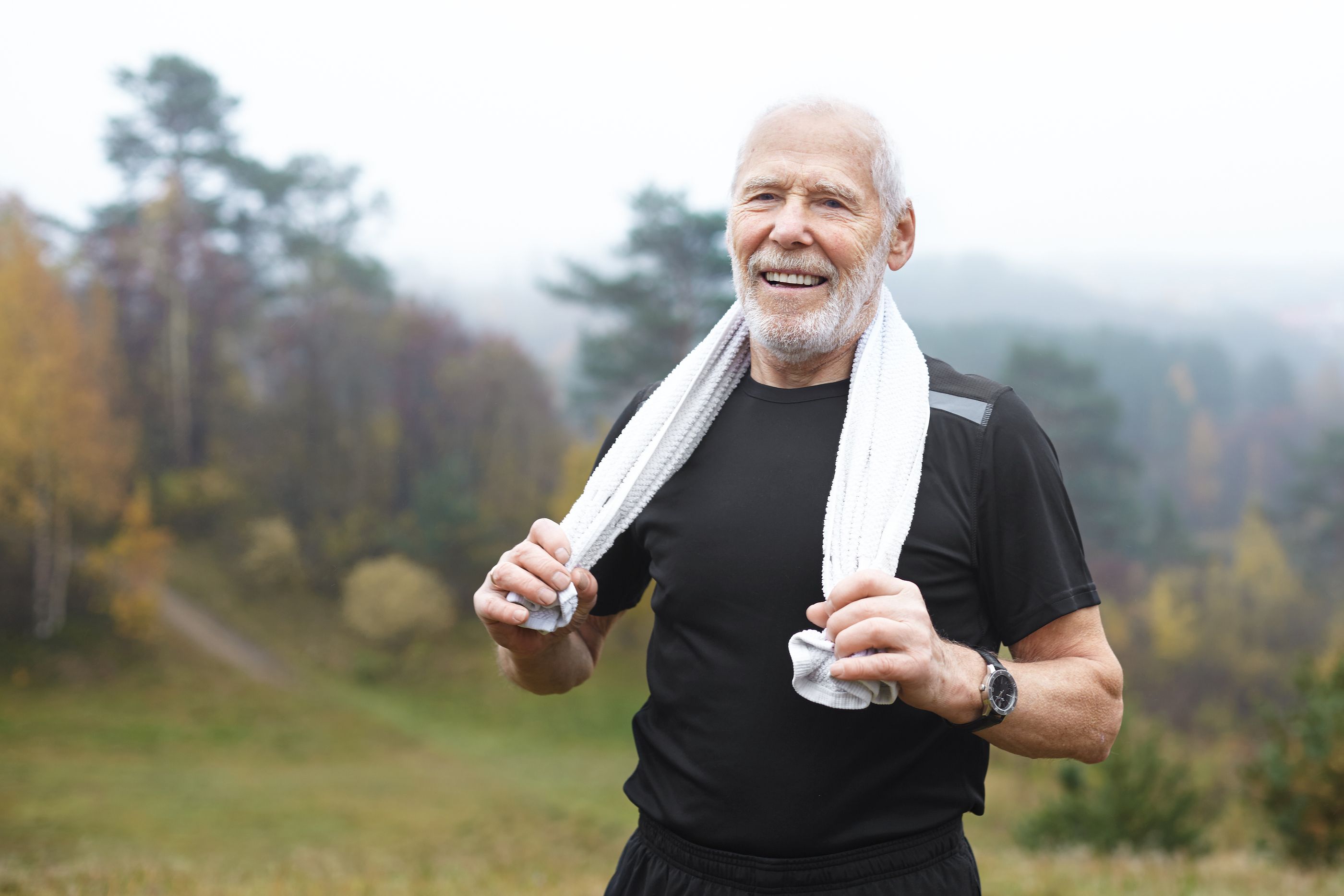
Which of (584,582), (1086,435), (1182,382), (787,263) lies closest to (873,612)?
(584,582)

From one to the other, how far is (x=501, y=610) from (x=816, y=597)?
25.3 inches

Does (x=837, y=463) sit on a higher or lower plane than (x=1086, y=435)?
lower

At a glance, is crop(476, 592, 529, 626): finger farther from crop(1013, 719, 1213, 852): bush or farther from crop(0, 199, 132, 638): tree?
crop(0, 199, 132, 638): tree

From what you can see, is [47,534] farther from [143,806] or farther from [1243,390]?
[1243,390]

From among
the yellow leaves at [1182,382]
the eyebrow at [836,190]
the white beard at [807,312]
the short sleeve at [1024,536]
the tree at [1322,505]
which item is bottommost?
the short sleeve at [1024,536]

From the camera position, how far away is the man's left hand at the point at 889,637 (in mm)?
1698

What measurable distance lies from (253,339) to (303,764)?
16.4 meters

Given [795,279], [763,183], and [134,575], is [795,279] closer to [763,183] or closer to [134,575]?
[763,183]

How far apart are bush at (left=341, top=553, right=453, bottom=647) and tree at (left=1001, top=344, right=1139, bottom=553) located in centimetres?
2337

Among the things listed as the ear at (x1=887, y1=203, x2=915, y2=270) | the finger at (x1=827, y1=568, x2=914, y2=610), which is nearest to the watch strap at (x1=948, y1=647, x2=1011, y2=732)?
the finger at (x1=827, y1=568, x2=914, y2=610)

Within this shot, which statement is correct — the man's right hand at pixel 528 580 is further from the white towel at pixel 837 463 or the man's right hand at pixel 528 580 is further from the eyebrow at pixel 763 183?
the eyebrow at pixel 763 183

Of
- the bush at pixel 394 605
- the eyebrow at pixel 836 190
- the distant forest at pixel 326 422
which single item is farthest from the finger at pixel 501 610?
the bush at pixel 394 605

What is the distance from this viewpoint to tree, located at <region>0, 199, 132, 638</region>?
26188 mm

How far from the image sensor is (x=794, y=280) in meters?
2.27
